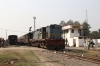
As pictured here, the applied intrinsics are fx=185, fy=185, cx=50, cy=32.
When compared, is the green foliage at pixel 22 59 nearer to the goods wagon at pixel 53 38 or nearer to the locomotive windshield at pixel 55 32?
the goods wagon at pixel 53 38

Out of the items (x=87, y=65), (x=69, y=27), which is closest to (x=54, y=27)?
(x=87, y=65)

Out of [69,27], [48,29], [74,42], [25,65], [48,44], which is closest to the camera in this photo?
[25,65]

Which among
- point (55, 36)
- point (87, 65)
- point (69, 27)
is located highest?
point (69, 27)

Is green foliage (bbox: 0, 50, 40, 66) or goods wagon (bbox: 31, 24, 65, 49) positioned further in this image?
goods wagon (bbox: 31, 24, 65, 49)

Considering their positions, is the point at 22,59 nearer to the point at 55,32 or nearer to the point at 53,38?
the point at 53,38

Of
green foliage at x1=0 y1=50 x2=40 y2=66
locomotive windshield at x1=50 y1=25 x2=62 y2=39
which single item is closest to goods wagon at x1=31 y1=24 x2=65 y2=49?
locomotive windshield at x1=50 y1=25 x2=62 y2=39

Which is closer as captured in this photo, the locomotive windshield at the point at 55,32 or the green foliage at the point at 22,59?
the green foliage at the point at 22,59

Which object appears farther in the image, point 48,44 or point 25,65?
point 48,44

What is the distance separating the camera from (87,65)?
1213 cm

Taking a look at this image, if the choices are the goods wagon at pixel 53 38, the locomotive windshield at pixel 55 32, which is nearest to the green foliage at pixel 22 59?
the goods wagon at pixel 53 38

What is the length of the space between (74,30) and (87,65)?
32.8 metres

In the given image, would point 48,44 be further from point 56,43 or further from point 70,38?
point 70,38

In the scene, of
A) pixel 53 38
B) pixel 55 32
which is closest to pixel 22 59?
pixel 53 38

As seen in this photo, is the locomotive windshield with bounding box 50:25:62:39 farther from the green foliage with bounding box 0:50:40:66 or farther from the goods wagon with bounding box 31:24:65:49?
the green foliage with bounding box 0:50:40:66
